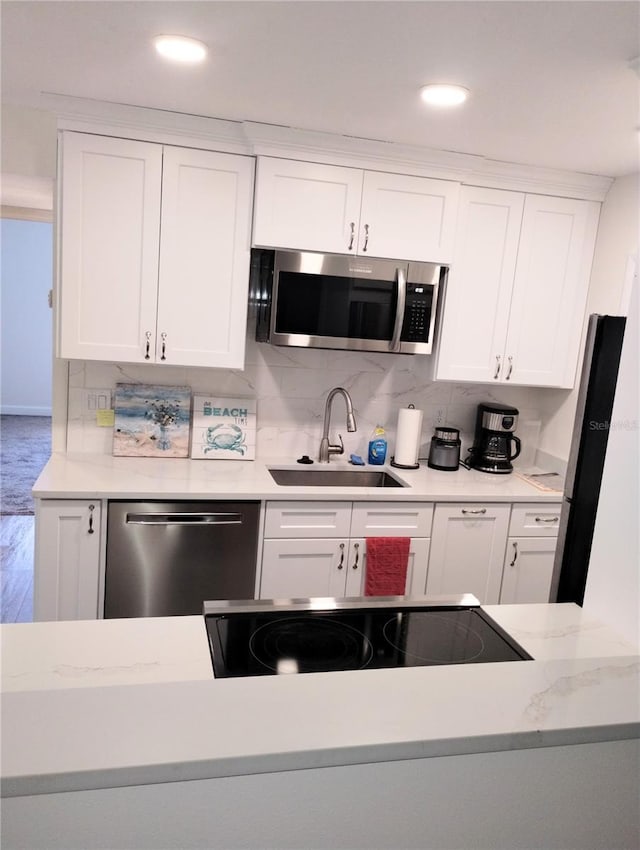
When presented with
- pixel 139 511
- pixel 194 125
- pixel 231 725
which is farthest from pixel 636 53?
pixel 139 511

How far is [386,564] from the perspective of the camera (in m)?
2.94

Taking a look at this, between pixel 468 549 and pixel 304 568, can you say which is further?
pixel 468 549

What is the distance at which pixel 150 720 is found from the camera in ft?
3.28

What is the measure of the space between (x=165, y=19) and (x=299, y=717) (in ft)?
5.78

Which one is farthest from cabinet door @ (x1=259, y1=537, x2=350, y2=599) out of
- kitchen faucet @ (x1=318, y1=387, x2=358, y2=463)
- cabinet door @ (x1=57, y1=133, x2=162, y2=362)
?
cabinet door @ (x1=57, y1=133, x2=162, y2=362)

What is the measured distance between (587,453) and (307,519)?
1422 mm

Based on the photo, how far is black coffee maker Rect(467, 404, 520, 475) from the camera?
11.3 feet

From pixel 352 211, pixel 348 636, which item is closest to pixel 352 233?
pixel 352 211

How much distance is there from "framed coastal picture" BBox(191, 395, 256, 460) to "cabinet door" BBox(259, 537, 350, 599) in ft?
1.97

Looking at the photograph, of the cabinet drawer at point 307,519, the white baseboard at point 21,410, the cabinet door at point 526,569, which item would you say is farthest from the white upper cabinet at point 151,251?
the white baseboard at point 21,410

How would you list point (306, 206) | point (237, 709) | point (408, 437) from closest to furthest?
1. point (237, 709)
2. point (306, 206)
3. point (408, 437)

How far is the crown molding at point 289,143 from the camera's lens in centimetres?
264

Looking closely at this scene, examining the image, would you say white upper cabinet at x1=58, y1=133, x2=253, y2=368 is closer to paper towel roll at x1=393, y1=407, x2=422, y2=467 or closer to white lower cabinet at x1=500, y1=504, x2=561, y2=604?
paper towel roll at x1=393, y1=407, x2=422, y2=467

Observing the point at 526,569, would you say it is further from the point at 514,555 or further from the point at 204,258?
the point at 204,258
